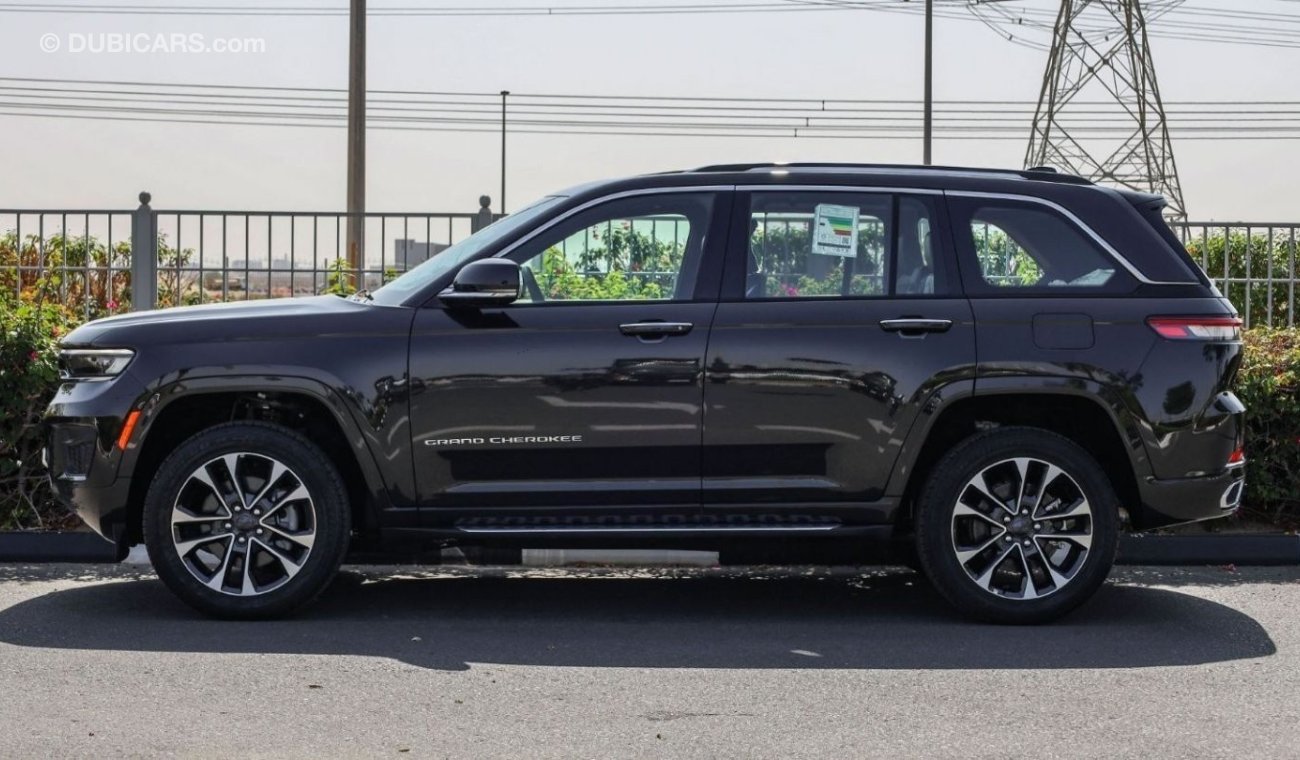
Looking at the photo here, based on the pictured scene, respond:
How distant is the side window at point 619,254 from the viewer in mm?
7023

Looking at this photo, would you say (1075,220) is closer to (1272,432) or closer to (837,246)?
(837,246)

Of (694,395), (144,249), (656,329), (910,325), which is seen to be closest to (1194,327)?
(910,325)

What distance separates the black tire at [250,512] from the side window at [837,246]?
187 centimetres

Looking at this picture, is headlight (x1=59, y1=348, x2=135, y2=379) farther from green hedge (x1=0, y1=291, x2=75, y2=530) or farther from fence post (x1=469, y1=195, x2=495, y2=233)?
fence post (x1=469, y1=195, x2=495, y2=233)

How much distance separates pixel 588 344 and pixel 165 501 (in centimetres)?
178

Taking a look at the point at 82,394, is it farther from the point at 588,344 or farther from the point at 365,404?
the point at 588,344

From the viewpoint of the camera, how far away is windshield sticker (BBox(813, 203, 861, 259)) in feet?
23.3

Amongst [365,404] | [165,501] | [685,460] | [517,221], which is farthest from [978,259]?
[165,501]

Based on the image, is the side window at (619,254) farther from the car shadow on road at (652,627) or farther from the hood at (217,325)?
the car shadow on road at (652,627)

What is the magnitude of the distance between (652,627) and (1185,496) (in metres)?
2.24

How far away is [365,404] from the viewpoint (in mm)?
6863

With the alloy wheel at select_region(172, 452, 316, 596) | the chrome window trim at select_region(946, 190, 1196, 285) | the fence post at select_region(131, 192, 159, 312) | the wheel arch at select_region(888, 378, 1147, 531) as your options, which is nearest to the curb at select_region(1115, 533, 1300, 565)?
the wheel arch at select_region(888, 378, 1147, 531)

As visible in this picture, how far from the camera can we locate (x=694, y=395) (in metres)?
6.89

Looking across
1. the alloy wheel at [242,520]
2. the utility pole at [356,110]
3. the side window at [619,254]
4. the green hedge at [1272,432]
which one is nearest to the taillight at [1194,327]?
the side window at [619,254]
